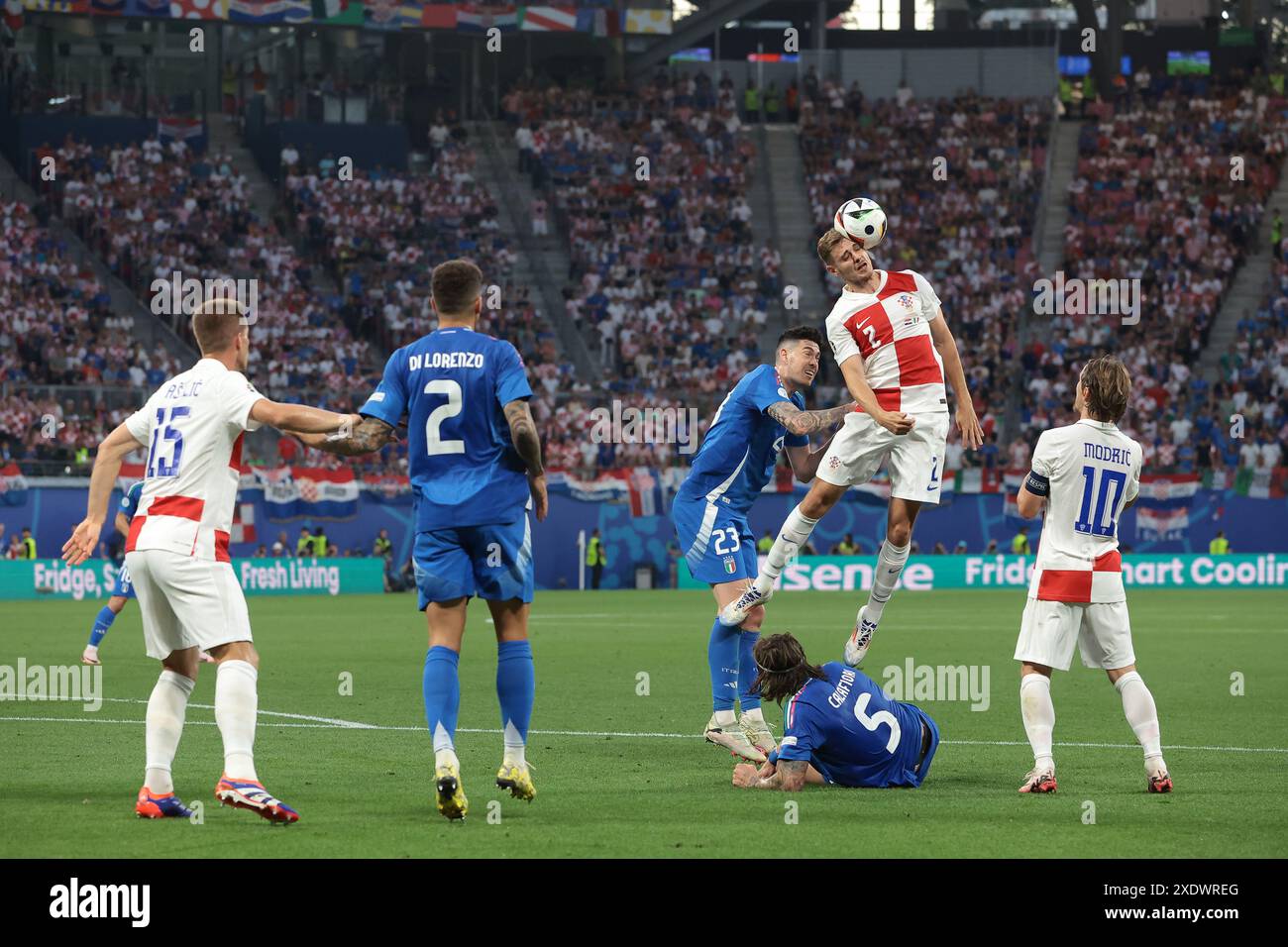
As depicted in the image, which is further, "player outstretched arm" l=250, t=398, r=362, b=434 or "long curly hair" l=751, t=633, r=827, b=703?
"long curly hair" l=751, t=633, r=827, b=703

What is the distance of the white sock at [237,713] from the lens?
823 centimetres

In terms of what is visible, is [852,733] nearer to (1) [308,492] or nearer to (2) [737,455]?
(2) [737,455]

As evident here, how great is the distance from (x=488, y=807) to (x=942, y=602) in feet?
84.0

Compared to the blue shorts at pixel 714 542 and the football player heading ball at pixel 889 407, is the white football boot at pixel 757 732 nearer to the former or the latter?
the football player heading ball at pixel 889 407

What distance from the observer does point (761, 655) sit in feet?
31.6

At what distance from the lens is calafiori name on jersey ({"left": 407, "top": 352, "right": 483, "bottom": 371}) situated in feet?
28.3

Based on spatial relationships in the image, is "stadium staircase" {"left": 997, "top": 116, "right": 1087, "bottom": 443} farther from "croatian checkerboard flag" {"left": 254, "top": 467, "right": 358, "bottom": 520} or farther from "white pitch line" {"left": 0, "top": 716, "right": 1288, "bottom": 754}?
"white pitch line" {"left": 0, "top": 716, "right": 1288, "bottom": 754}

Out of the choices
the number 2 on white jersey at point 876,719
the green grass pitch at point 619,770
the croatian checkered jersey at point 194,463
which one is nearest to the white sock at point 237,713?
the green grass pitch at point 619,770

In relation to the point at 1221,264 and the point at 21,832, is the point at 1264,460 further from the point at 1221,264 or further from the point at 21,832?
the point at 21,832

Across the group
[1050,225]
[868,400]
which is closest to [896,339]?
[868,400]

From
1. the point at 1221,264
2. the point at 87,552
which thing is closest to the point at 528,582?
the point at 87,552

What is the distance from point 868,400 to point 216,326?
445 cm

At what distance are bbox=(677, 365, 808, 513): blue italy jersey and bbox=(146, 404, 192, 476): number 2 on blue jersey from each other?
159 inches

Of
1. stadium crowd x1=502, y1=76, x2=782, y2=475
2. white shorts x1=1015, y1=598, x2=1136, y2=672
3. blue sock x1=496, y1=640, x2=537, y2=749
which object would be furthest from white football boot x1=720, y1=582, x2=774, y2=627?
stadium crowd x1=502, y1=76, x2=782, y2=475
